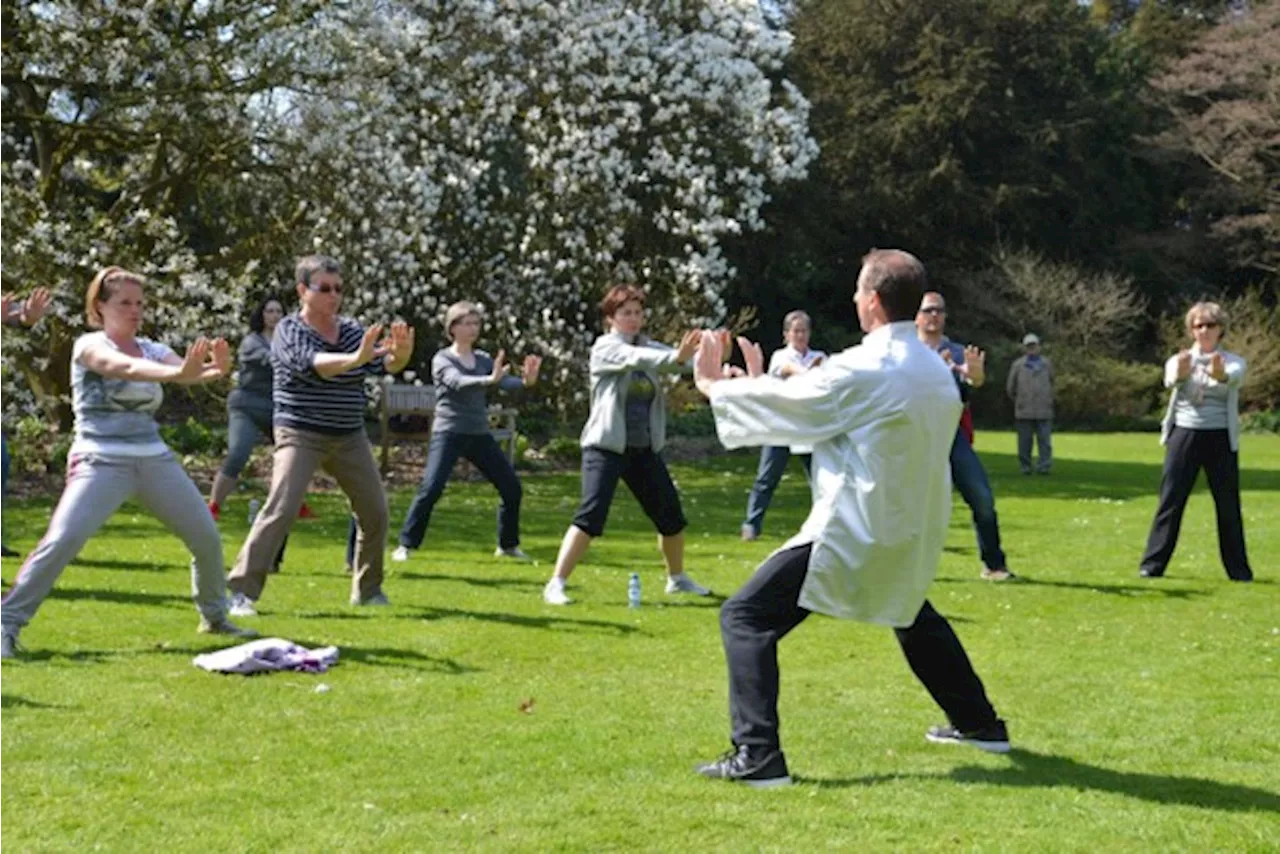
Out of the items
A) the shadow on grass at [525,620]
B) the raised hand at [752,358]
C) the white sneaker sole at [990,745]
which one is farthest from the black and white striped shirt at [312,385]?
the white sneaker sole at [990,745]

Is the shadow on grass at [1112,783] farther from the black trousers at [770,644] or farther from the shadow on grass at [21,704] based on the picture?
the shadow on grass at [21,704]

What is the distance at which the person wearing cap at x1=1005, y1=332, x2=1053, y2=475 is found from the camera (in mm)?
25359

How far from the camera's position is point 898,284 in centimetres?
625

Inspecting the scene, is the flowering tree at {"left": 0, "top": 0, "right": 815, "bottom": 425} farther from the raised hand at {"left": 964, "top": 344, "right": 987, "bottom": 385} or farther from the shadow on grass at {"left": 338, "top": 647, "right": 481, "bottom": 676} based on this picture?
the shadow on grass at {"left": 338, "top": 647, "right": 481, "bottom": 676}

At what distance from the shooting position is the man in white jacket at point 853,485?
6148 mm

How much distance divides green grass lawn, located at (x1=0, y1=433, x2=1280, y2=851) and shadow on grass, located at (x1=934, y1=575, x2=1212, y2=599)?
0.06 meters

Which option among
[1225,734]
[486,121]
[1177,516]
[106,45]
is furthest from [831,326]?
[1225,734]

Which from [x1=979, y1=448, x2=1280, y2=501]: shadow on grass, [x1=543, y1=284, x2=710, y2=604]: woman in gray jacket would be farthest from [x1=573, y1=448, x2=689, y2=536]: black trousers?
[x1=979, y1=448, x2=1280, y2=501]: shadow on grass

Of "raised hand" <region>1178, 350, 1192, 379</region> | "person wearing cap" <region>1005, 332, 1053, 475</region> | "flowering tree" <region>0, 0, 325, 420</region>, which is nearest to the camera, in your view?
"raised hand" <region>1178, 350, 1192, 379</region>

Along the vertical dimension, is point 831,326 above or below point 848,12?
below

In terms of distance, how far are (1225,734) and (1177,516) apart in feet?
20.2

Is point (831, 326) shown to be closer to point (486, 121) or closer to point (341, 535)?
point (486, 121)

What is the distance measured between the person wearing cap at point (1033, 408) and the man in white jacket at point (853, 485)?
1953cm

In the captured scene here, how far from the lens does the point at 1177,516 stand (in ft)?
43.1
